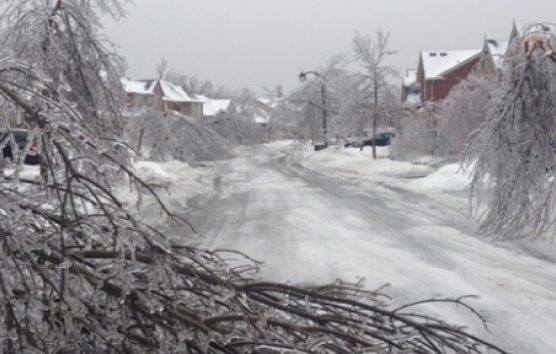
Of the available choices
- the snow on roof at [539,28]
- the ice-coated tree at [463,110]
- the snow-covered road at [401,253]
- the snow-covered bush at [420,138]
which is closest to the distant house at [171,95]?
the snow-covered bush at [420,138]

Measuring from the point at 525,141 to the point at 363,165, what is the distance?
1017 inches

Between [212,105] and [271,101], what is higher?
[212,105]

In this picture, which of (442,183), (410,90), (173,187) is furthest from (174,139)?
(410,90)

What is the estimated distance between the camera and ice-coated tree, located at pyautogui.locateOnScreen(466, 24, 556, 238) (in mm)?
5215

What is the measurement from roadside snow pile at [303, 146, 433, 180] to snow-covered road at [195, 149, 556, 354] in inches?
371

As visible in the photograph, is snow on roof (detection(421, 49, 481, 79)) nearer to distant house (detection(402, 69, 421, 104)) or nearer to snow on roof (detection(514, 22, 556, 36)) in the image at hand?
distant house (detection(402, 69, 421, 104))

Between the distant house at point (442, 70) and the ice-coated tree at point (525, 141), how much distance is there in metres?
47.0

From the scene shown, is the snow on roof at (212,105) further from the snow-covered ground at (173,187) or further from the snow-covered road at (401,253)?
the snow-covered road at (401,253)

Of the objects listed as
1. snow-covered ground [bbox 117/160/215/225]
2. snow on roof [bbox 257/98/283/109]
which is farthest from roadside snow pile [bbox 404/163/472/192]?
snow on roof [bbox 257/98/283/109]

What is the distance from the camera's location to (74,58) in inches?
368

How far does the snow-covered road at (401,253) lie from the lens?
682 centimetres

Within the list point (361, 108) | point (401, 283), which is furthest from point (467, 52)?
point (401, 283)

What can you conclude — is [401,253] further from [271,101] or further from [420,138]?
[271,101]

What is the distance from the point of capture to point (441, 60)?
5597 centimetres
